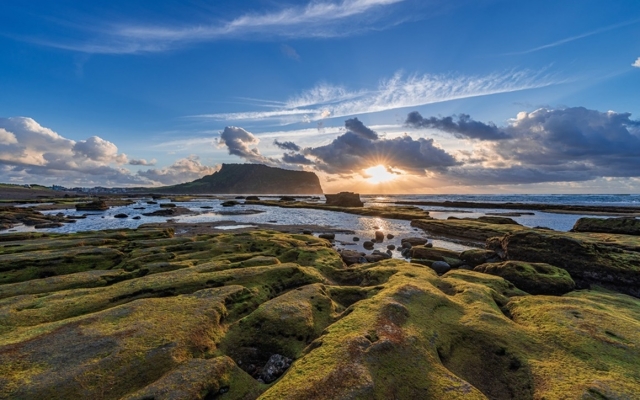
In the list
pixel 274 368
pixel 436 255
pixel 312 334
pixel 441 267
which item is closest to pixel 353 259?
pixel 441 267

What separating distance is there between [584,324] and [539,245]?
17.4m

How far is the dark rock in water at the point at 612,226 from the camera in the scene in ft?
130

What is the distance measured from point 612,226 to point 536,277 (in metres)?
36.7

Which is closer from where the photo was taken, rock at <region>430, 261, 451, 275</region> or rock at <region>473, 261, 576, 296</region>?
rock at <region>473, 261, 576, 296</region>

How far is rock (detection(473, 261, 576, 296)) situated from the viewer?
62.3 ft

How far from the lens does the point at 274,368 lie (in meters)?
10.4

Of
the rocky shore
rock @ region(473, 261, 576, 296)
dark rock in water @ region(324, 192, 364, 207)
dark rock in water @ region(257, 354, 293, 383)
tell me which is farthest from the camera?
dark rock in water @ region(324, 192, 364, 207)

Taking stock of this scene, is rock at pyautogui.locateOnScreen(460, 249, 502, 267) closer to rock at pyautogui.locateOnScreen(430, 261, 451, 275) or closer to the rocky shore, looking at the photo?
rock at pyautogui.locateOnScreen(430, 261, 451, 275)

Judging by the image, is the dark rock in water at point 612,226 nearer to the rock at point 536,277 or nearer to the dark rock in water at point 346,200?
the rock at point 536,277

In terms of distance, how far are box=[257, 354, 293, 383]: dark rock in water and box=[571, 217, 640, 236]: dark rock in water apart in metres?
52.4

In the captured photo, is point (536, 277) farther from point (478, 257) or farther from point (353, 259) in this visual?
point (353, 259)

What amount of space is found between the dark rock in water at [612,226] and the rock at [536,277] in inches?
1250

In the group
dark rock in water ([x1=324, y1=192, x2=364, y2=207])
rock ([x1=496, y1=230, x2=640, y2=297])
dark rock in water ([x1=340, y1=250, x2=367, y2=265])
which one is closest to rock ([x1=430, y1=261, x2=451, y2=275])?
dark rock in water ([x1=340, y1=250, x2=367, y2=265])

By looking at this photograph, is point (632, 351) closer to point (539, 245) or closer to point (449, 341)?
point (449, 341)
